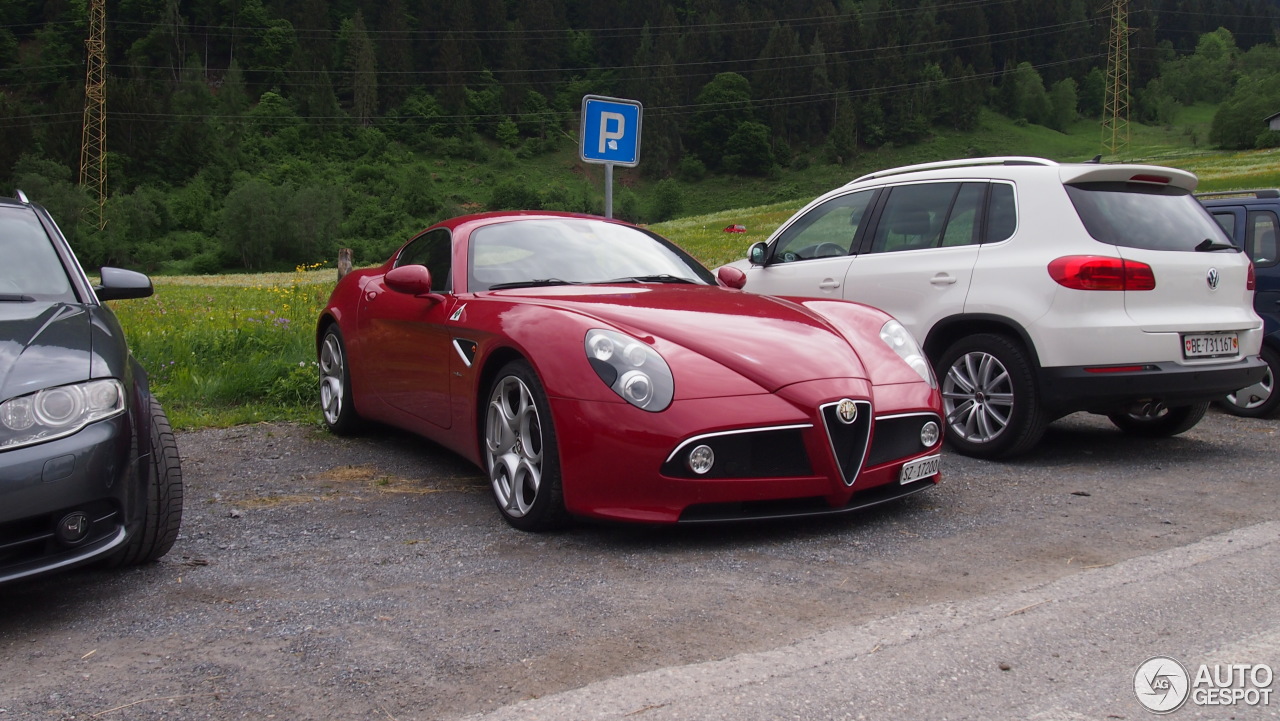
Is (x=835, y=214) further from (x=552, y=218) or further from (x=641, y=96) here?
(x=641, y=96)

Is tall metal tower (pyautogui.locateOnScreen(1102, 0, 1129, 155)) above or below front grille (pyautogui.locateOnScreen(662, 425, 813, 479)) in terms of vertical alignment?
above

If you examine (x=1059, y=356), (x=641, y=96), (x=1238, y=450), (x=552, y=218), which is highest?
(x=641, y=96)

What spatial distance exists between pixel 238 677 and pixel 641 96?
13125cm

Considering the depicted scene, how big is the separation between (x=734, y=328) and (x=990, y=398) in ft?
6.98

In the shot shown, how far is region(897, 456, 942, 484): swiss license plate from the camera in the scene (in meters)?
4.18

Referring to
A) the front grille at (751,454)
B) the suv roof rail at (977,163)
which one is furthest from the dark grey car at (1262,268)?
the front grille at (751,454)

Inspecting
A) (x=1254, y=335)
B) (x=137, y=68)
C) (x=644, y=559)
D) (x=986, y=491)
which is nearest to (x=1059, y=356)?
(x=986, y=491)

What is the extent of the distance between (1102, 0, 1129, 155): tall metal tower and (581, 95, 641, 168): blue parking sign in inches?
2584

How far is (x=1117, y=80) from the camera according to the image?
249ft

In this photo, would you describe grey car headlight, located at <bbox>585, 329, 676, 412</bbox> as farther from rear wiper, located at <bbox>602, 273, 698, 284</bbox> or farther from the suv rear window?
the suv rear window

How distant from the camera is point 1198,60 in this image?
129 metres

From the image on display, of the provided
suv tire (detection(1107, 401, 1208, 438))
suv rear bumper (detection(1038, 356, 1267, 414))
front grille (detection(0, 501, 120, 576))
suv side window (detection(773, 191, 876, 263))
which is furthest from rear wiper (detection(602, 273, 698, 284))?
suv tire (detection(1107, 401, 1208, 438))

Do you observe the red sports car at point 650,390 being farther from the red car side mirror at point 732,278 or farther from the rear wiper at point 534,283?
the red car side mirror at point 732,278

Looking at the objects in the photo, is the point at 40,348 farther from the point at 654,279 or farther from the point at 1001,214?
the point at 1001,214
